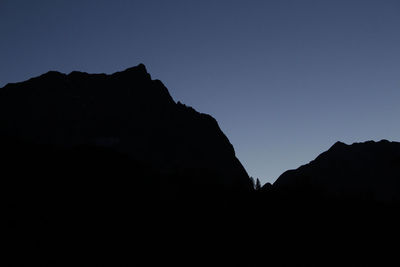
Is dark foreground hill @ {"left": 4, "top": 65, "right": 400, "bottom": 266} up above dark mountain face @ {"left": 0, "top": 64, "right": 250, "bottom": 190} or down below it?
below

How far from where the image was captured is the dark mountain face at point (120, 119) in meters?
112

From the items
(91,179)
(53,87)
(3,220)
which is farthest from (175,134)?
(3,220)

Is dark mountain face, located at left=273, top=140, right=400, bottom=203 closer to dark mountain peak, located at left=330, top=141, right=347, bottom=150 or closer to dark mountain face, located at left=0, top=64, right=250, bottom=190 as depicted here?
dark mountain peak, located at left=330, top=141, right=347, bottom=150

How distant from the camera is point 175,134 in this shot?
12281cm

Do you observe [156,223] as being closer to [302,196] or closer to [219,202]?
[219,202]

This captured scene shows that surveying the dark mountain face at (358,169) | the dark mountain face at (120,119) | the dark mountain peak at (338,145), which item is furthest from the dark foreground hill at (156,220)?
the dark mountain peak at (338,145)

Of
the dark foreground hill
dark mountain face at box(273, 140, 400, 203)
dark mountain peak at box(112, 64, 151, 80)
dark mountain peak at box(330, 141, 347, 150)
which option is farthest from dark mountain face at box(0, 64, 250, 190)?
the dark foreground hill

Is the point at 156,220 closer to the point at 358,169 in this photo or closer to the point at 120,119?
the point at 358,169

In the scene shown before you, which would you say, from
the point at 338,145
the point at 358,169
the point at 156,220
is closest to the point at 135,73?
the point at 338,145

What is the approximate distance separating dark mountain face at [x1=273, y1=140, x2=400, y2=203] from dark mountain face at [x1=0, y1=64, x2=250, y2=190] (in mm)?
25297

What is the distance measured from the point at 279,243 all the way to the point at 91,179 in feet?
49.7

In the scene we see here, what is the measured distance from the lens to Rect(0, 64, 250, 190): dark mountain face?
368 feet

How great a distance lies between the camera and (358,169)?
10275cm

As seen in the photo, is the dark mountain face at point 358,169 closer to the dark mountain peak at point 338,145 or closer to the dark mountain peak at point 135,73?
the dark mountain peak at point 338,145
